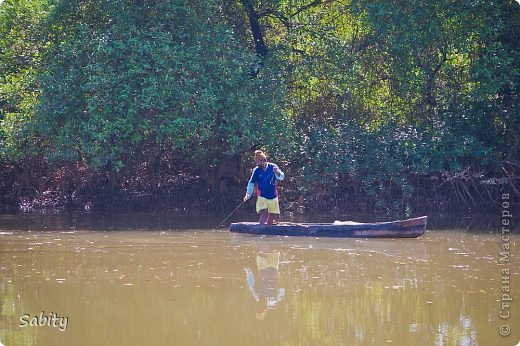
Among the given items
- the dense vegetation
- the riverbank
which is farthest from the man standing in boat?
the riverbank

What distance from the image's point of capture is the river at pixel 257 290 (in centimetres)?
849

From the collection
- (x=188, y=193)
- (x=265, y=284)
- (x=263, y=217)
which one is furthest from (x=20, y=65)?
(x=265, y=284)

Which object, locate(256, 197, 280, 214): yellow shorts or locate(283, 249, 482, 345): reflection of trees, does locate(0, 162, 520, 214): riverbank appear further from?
locate(283, 249, 482, 345): reflection of trees

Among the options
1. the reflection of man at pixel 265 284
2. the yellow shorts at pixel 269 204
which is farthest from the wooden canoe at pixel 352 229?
the reflection of man at pixel 265 284

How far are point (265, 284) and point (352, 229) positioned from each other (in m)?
4.35

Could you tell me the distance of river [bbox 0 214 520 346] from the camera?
8.49 metres

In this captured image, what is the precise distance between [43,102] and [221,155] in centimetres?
477

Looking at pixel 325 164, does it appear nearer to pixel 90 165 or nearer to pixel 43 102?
pixel 90 165

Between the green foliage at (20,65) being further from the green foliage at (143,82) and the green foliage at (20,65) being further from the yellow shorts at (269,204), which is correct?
the yellow shorts at (269,204)

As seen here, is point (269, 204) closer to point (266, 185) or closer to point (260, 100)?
point (266, 185)

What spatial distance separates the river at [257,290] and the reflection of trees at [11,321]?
16mm

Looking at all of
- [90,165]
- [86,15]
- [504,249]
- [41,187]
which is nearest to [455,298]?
[504,249]

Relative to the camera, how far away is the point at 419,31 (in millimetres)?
19250

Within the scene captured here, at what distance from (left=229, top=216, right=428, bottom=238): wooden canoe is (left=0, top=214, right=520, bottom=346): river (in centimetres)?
19
